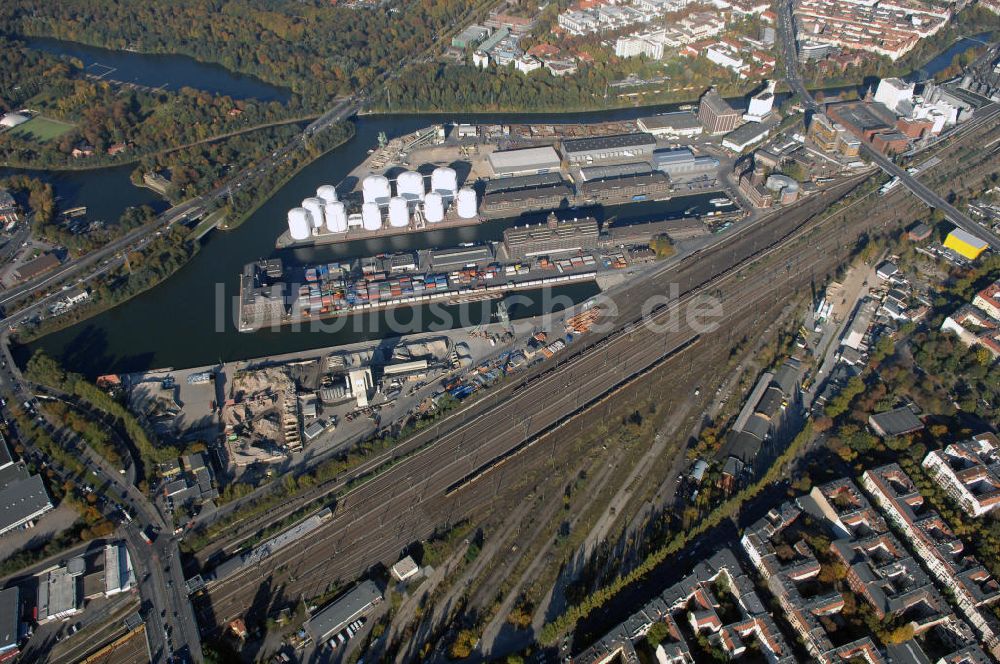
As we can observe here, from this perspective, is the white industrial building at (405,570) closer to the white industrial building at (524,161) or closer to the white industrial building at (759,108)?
the white industrial building at (524,161)

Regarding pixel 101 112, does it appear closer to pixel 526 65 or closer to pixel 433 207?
pixel 433 207

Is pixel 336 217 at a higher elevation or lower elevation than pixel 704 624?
higher

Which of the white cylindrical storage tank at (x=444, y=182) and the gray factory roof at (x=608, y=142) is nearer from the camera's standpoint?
the white cylindrical storage tank at (x=444, y=182)

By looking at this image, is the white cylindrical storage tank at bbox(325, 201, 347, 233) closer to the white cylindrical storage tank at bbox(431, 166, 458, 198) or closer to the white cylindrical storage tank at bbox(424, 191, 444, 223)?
the white cylindrical storage tank at bbox(424, 191, 444, 223)

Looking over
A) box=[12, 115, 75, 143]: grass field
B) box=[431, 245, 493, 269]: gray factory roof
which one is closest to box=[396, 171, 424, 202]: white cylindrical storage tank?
box=[431, 245, 493, 269]: gray factory roof

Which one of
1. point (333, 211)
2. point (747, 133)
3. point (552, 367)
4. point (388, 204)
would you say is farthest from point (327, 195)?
point (747, 133)

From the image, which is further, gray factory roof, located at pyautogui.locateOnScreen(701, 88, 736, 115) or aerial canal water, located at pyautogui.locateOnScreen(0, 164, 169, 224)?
gray factory roof, located at pyautogui.locateOnScreen(701, 88, 736, 115)

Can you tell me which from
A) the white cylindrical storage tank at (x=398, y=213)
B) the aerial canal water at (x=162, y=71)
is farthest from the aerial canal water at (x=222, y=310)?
the aerial canal water at (x=162, y=71)
